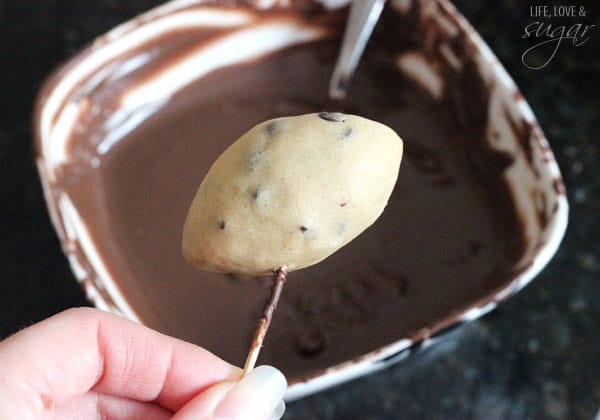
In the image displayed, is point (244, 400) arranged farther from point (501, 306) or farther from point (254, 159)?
point (501, 306)

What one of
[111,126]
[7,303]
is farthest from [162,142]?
[7,303]

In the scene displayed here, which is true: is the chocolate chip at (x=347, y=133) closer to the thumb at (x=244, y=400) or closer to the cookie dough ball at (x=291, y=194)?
the cookie dough ball at (x=291, y=194)

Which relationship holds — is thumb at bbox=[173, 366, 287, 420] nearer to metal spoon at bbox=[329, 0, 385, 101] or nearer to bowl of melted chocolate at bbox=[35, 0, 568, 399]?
bowl of melted chocolate at bbox=[35, 0, 568, 399]

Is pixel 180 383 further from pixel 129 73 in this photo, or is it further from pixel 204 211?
pixel 129 73

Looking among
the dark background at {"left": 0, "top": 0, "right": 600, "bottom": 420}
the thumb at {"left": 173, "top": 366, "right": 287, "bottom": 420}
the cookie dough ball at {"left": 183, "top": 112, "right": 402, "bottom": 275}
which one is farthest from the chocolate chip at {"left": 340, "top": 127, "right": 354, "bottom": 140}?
the dark background at {"left": 0, "top": 0, "right": 600, "bottom": 420}

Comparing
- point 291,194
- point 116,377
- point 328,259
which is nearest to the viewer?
point 291,194

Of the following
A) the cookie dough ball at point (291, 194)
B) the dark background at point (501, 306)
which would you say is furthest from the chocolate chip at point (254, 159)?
the dark background at point (501, 306)

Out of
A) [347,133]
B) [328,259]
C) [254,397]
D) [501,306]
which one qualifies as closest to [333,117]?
[347,133]
